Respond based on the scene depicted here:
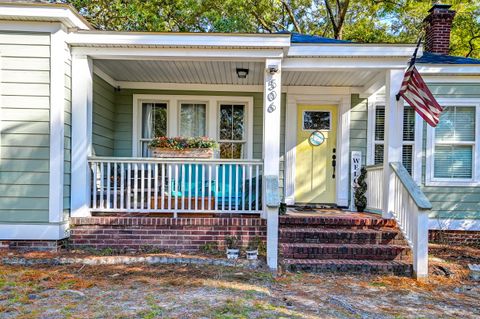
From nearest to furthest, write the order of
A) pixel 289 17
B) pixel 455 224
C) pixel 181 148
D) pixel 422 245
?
1. pixel 422 245
2. pixel 181 148
3. pixel 455 224
4. pixel 289 17

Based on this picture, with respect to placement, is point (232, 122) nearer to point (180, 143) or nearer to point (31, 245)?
point (180, 143)

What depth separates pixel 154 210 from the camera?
5.05m

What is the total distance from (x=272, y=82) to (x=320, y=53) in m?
0.84

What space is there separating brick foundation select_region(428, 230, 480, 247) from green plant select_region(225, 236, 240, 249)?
3.52m

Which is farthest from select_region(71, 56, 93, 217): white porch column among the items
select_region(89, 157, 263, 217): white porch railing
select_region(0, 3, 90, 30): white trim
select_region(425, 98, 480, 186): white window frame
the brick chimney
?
the brick chimney

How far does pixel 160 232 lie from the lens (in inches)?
195

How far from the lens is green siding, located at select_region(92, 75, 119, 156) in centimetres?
578

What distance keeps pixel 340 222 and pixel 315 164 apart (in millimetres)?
1895

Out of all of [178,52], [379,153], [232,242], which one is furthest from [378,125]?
[178,52]

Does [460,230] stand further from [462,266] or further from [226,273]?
[226,273]

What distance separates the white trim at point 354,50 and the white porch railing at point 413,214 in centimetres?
164

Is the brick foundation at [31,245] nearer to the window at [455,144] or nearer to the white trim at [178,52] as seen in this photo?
the white trim at [178,52]

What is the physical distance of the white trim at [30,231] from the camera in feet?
15.2

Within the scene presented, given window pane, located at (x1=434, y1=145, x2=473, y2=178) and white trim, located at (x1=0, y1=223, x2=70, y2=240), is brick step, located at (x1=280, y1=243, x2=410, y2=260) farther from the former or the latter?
white trim, located at (x1=0, y1=223, x2=70, y2=240)
